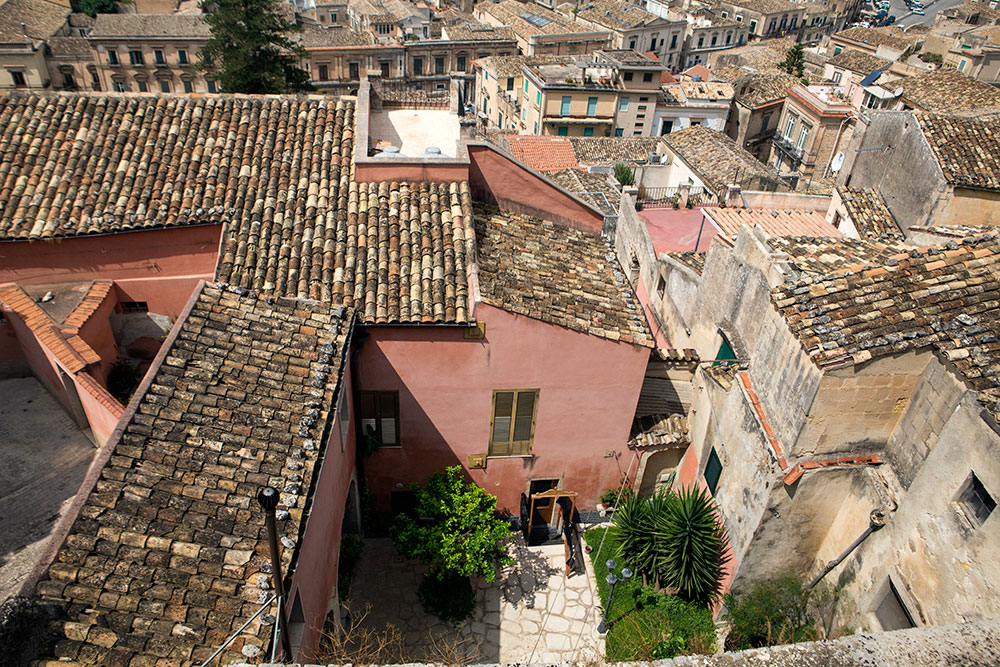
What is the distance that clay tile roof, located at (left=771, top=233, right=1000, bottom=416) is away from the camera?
392 inches

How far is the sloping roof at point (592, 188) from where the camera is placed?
25.8m

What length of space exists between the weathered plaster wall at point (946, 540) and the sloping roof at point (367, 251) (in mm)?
8027

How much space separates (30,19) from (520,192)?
195 feet

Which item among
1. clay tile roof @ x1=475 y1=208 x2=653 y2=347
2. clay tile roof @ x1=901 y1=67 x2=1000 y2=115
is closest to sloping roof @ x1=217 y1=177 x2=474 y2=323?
clay tile roof @ x1=475 y1=208 x2=653 y2=347

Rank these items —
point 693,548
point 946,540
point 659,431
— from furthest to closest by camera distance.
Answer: point 659,431
point 693,548
point 946,540

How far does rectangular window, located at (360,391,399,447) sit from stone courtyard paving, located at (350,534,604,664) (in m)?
2.82

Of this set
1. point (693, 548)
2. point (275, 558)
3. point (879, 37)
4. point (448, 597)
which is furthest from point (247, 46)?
point (879, 37)

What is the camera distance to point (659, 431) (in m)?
16.1

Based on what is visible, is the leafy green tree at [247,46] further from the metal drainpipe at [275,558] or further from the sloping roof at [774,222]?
the metal drainpipe at [275,558]

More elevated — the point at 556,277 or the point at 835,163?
the point at 556,277

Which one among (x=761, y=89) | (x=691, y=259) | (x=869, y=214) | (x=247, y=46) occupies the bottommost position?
(x=761, y=89)

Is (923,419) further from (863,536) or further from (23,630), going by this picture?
(23,630)

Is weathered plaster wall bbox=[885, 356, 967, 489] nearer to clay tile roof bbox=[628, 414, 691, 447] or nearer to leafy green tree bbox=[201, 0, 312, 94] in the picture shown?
clay tile roof bbox=[628, 414, 691, 447]

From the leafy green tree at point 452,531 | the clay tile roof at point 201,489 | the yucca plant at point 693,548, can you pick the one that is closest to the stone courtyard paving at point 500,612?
the leafy green tree at point 452,531
